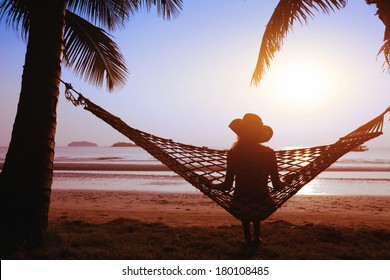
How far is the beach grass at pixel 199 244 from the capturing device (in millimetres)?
2789

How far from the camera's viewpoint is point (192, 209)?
20.7 feet

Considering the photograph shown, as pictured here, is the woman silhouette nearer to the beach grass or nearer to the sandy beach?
the beach grass

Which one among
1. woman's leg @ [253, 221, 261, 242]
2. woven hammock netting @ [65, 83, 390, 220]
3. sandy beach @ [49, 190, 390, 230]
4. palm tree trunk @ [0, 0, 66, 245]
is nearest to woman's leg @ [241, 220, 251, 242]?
woman's leg @ [253, 221, 261, 242]

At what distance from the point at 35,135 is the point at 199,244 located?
1.79 m

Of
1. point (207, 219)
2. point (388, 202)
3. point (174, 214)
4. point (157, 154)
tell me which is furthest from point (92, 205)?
point (388, 202)

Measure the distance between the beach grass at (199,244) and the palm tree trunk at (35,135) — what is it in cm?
26

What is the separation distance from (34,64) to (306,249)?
9.72ft

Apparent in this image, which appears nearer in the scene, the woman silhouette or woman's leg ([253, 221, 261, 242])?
the woman silhouette

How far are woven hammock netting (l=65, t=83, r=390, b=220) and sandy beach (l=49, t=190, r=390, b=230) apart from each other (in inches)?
63.6

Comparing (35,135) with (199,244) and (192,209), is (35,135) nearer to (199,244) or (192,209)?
(199,244)

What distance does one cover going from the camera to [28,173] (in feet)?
9.00

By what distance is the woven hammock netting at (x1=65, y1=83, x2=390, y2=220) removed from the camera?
9.55 ft

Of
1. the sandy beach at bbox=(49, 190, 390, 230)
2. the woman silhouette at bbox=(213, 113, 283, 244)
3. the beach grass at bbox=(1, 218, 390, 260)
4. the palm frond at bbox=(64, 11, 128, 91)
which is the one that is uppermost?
the palm frond at bbox=(64, 11, 128, 91)
